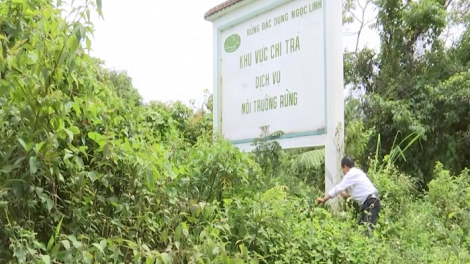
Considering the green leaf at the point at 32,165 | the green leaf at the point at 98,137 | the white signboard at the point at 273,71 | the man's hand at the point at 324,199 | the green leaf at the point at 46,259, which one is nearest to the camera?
the green leaf at the point at 46,259

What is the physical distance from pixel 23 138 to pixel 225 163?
4.16 ft

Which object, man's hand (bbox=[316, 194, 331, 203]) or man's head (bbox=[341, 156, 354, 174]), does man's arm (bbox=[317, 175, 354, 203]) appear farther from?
man's head (bbox=[341, 156, 354, 174])

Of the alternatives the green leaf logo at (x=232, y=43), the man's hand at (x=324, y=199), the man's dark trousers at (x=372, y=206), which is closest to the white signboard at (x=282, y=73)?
the green leaf logo at (x=232, y=43)

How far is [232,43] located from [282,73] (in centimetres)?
81

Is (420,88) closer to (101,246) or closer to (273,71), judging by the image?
(273,71)

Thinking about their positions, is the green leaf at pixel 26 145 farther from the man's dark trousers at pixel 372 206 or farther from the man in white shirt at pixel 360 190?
the man's dark trousers at pixel 372 206

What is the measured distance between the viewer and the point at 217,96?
16.5 ft

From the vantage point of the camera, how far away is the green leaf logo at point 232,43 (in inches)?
189

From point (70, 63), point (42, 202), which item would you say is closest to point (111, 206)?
point (42, 202)

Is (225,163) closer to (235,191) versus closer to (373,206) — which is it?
(235,191)

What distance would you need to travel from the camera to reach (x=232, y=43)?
4.86 meters

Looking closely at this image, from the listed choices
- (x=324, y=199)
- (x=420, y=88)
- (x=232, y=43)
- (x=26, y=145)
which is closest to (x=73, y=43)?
(x=26, y=145)

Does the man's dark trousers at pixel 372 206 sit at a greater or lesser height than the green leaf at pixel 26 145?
lesser

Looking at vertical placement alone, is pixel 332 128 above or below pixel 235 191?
above
